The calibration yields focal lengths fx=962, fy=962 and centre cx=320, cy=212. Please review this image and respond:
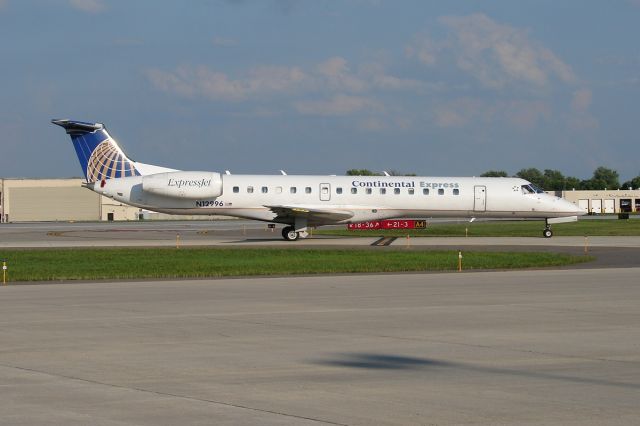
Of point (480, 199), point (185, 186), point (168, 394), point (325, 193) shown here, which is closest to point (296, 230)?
point (325, 193)

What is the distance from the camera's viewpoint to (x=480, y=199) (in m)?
50.2

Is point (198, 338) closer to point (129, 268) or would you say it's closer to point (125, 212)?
point (129, 268)

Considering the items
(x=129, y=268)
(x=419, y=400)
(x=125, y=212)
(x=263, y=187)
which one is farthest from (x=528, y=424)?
(x=125, y=212)

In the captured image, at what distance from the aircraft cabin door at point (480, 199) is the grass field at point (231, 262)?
12096 mm

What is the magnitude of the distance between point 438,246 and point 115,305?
2527cm

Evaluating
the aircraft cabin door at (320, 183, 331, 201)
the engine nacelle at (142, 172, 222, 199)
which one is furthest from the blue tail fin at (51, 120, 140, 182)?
the aircraft cabin door at (320, 183, 331, 201)

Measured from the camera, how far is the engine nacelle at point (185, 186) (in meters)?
47.5

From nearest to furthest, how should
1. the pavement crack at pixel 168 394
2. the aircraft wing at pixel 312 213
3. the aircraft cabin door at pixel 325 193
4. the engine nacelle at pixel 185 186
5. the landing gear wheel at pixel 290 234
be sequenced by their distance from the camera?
the pavement crack at pixel 168 394 → the aircraft wing at pixel 312 213 → the engine nacelle at pixel 185 186 → the aircraft cabin door at pixel 325 193 → the landing gear wheel at pixel 290 234

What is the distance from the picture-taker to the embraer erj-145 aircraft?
157 ft

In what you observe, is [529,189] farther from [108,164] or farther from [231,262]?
[231,262]

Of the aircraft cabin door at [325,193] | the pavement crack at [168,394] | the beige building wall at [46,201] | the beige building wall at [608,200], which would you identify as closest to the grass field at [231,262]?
the aircraft cabin door at [325,193]

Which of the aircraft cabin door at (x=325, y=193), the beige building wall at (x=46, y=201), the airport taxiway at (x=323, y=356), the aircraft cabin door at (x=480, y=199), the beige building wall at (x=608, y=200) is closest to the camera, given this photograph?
the airport taxiway at (x=323, y=356)

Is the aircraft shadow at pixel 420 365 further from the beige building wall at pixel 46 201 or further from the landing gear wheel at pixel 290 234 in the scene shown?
the beige building wall at pixel 46 201

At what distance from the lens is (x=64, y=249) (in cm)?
4134
